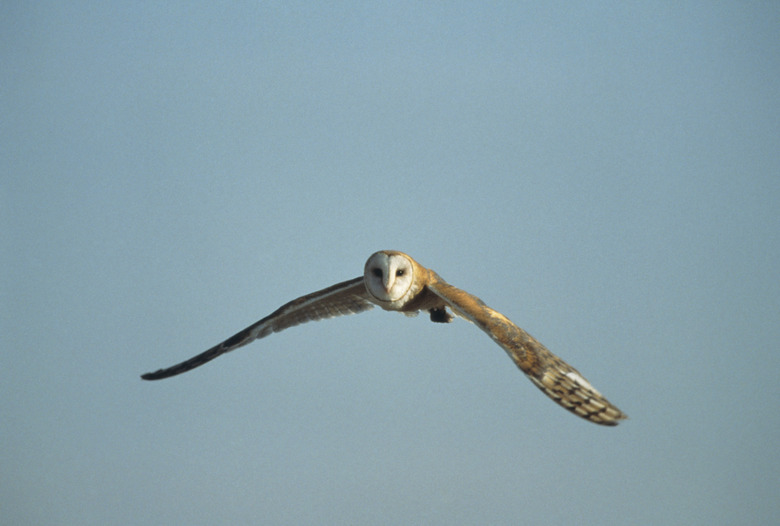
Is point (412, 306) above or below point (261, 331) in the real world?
below

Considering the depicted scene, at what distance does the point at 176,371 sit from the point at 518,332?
486cm

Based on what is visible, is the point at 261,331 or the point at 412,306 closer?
the point at 412,306

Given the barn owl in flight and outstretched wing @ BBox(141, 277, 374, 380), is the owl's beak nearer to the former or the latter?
the barn owl in flight

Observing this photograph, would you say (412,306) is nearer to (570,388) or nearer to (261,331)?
(261,331)

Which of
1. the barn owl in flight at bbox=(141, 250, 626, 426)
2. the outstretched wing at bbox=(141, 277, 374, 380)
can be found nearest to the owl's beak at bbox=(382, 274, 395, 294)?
the barn owl in flight at bbox=(141, 250, 626, 426)

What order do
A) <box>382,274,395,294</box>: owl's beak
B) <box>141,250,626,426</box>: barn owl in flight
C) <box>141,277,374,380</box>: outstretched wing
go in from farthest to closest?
<box>141,277,374,380</box>: outstretched wing → <box>382,274,395,294</box>: owl's beak → <box>141,250,626,426</box>: barn owl in flight

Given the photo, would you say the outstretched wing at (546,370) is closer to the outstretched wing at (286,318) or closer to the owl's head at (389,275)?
the owl's head at (389,275)

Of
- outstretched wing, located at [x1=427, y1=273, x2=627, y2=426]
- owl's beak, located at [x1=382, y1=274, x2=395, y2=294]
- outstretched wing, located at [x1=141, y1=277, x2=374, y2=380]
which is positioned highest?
outstretched wing, located at [x1=141, y1=277, x2=374, y2=380]

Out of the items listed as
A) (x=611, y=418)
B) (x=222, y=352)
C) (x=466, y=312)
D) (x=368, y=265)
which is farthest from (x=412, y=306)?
(x=611, y=418)

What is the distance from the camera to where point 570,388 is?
744 centimetres

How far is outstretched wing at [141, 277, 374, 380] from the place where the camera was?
1057cm

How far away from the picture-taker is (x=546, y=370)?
24.8ft

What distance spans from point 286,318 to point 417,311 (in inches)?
67.5

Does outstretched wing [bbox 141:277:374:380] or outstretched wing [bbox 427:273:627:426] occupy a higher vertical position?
outstretched wing [bbox 141:277:374:380]
